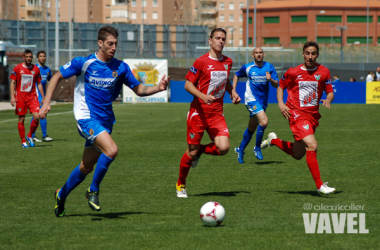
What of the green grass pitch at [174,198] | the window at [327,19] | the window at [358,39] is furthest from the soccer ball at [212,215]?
the window at [358,39]

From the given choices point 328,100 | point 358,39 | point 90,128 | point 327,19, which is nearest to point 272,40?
point 327,19

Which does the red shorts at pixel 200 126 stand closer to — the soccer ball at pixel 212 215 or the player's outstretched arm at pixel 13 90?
the soccer ball at pixel 212 215

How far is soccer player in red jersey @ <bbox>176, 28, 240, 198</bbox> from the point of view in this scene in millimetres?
7215

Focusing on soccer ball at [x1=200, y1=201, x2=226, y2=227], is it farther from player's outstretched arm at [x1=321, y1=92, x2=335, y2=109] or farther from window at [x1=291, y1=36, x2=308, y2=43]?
window at [x1=291, y1=36, x2=308, y2=43]

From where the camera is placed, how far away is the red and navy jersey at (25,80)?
44.3 feet

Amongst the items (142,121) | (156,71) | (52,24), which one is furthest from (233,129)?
(52,24)

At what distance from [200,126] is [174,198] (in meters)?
0.97

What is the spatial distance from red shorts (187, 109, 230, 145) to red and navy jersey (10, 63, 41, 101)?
7368 mm

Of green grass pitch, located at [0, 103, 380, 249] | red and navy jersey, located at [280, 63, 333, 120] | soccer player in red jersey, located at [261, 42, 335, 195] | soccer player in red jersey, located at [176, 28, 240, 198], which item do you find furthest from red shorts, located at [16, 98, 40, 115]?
red and navy jersey, located at [280, 63, 333, 120]

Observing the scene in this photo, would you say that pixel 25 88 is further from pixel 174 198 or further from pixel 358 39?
pixel 358 39

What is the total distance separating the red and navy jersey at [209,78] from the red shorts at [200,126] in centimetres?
8

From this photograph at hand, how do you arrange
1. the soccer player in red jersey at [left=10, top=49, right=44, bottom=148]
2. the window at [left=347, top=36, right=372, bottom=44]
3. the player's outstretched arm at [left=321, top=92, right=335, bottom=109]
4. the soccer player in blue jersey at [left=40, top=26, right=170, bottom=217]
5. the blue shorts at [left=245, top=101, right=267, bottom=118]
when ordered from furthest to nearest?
the window at [left=347, top=36, right=372, bottom=44]
the soccer player in red jersey at [left=10, top=49, right=44, bottom=148]
the blue shorts at [left=245, top=101, right=267, bottom=118]
the player's outstretched arm at [left=321, top=92, right=335, bottom=109]
the soccer player in blue jersey at [left=40, top=26, right=170, bottom=217]

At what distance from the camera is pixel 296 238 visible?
202 inches

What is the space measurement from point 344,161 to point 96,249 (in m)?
6.65
